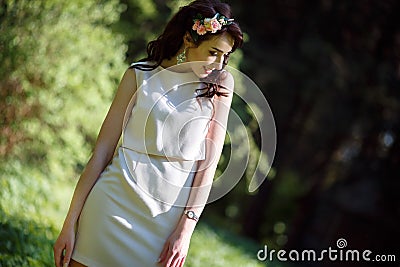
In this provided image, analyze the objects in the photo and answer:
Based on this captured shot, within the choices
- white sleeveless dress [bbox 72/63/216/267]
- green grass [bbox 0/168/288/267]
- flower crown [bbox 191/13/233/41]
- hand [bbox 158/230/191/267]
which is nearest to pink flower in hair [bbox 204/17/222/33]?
flower crown [bbox 191/13/233/41]

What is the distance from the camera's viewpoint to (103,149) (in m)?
2.62

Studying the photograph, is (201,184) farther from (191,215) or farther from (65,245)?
(65,245)

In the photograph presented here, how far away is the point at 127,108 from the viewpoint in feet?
8.61

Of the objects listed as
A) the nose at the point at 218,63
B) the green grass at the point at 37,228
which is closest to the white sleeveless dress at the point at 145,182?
the nose at the point at 218,63

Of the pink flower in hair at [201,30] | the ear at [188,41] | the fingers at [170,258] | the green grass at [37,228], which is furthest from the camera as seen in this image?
the green grass at [37,228]

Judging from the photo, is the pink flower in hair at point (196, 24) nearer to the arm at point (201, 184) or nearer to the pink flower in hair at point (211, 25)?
the pink flower in hair at point (211, 25)

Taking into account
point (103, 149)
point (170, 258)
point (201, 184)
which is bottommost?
point (170, 258)

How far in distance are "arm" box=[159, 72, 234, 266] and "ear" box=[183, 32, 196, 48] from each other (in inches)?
7.3

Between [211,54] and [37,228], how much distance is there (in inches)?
140

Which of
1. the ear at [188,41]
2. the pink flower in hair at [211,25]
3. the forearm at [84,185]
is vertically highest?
the pink flower in hair at [211,25]

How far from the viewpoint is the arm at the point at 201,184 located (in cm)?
249

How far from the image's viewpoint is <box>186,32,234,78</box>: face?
8.59ft

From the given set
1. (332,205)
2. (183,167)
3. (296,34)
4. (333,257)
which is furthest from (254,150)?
(183,167)

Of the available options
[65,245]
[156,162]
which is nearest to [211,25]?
[156,162]
